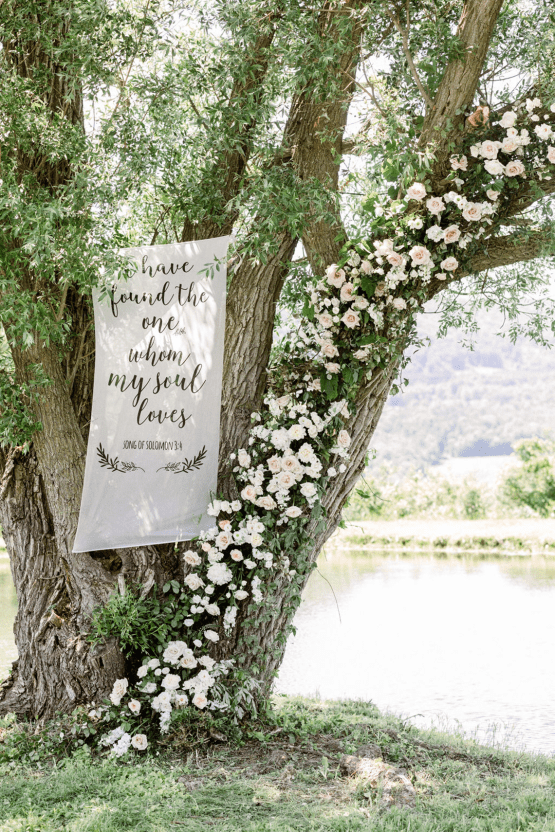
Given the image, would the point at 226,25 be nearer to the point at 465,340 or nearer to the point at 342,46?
the point at 342,46

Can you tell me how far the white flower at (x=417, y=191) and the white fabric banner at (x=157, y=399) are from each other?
36.0 inches

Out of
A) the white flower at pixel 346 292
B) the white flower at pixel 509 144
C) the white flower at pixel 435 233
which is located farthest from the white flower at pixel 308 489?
the white flower at pixel 509 144

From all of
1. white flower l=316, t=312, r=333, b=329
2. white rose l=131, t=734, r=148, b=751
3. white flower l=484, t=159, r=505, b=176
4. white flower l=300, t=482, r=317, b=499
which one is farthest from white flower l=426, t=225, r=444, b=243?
white rose l=131, t=734, r=148, b=751

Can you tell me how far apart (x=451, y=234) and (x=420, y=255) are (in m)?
0.19

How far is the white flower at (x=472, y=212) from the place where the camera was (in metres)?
3.41

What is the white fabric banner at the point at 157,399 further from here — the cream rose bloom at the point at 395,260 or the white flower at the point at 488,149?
the white flower at the point at 488,149

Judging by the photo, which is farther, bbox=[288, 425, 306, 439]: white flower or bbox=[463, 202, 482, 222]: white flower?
bbox=[288, 425, 306, 439]: white flower

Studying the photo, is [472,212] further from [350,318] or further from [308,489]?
[308,489]

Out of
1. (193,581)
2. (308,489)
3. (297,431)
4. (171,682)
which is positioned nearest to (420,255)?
(297,431)

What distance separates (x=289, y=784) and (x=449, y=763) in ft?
2.82

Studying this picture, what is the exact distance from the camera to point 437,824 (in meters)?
2.60

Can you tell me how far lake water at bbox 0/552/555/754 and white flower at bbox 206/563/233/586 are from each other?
1192 millimetres

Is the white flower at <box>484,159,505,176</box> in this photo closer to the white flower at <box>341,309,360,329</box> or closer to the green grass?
the white flower at <box>341,309,360,329</box>

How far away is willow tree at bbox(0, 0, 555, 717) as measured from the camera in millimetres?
3396
